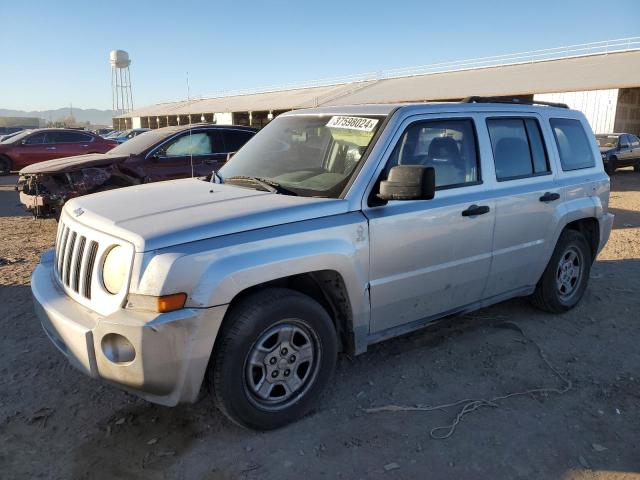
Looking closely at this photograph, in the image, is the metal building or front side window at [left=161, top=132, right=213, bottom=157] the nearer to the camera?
front side window at [left=161, top=132, right=213, bottom=157]

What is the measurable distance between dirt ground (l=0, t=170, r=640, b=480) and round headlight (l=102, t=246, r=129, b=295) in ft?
3.16

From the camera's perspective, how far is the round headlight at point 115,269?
268 centimetres

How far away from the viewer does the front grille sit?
114 inches

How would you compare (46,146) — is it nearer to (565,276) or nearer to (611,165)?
(565,276)

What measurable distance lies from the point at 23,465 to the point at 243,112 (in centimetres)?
4193

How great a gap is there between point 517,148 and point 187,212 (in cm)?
277

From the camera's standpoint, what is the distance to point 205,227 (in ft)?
9.04

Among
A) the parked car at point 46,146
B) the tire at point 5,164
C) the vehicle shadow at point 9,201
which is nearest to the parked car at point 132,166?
the vehicle shadow at point 9,201

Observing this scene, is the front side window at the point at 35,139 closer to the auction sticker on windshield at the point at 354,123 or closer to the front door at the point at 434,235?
the auction sticker on windshield at the point at 354,123

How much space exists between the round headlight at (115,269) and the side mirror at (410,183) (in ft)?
5.04

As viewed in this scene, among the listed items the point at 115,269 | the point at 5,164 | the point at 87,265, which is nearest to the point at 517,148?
the point at 115,269

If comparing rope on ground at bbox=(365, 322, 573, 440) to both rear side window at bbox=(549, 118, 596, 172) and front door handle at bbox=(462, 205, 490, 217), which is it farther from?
rear side window at bbox=(549, 118, 596, 172)

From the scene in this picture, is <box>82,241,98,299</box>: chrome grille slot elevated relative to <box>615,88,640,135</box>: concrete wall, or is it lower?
lower

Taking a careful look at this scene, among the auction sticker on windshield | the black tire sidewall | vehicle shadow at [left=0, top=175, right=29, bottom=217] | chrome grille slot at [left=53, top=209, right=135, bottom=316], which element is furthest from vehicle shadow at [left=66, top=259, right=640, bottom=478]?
vehicle shadow at [left=0, top=175, right=29, bottom=217]
